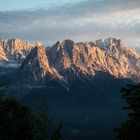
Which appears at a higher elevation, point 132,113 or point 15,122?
point 132,113

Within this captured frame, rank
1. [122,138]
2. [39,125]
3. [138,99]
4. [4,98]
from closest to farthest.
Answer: [138,99]
[122,138]
[4,98]
[39,125]

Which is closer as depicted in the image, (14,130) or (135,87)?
(135,87)

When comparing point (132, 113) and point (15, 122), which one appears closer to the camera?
point (132, 113)

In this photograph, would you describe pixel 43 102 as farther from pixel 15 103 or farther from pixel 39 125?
pixel 15 103

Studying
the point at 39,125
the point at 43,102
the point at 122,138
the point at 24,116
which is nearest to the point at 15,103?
the point at 24,116

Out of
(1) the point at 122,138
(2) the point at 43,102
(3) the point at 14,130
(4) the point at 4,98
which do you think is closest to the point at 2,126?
(3) the point at 14,130

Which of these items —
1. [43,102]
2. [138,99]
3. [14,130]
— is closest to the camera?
[138,99]

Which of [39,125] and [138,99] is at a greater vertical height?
[138,99]

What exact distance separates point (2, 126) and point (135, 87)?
92.8 ft

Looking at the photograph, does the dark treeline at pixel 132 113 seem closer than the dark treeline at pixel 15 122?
Yes

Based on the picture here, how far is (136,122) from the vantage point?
5397cm

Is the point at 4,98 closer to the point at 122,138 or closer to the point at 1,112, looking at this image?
the point at 1,112

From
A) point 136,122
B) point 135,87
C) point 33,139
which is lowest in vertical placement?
point 33,139

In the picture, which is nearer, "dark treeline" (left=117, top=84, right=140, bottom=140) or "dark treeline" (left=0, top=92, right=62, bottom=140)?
"dark treeline" (left=117, top=84, right=140, bottom=140)
